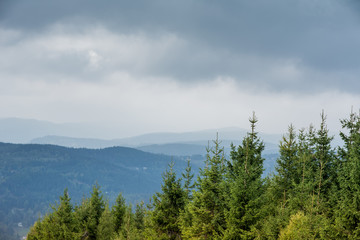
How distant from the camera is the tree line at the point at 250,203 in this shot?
72.9 feet

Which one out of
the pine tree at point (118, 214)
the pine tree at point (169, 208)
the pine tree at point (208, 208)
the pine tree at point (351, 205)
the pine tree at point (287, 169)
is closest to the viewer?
the pine tree at point (351, 205)

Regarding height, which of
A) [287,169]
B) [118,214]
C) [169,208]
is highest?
[287,169]

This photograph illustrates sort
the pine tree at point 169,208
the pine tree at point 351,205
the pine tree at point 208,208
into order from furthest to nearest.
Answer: the pine tree at point 169,208, the pine tree at point 208,208, the pine tree at point 351,205

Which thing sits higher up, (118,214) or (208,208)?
(208,208)

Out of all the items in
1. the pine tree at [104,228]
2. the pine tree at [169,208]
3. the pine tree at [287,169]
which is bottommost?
the pine tree at [104,228]

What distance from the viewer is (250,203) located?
74.8 ft

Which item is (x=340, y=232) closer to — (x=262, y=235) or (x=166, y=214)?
(x=262, y=235)

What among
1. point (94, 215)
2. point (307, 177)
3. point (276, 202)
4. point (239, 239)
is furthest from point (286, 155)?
point (94, 215)

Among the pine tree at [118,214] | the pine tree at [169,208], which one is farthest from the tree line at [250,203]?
the pine tree at [118,214]

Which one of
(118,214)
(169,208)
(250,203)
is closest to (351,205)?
(250,203)

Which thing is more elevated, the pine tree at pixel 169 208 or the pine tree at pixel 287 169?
the pine tree at pixel 287 169

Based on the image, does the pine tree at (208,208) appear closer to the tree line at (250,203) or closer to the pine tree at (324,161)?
the tree line at (250,203)

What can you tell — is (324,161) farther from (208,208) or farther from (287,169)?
(208,208)

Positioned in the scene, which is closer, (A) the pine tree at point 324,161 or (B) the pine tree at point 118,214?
(A) the pine tree at point 324,161
